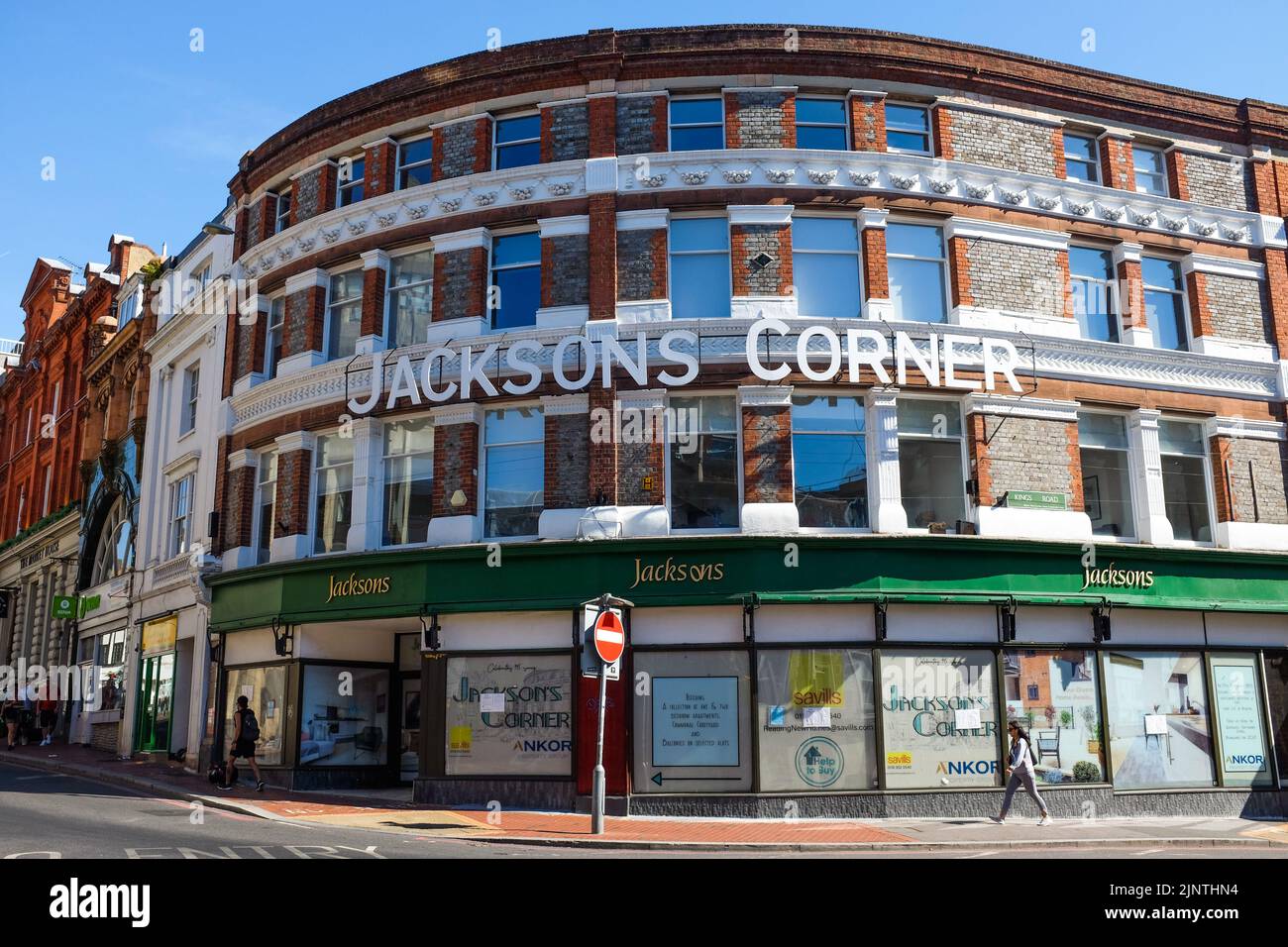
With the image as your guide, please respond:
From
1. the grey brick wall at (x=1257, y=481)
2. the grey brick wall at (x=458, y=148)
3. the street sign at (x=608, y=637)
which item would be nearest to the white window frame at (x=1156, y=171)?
the grey brick wall at (x=1257, y=481)

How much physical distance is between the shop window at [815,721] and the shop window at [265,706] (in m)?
10.0

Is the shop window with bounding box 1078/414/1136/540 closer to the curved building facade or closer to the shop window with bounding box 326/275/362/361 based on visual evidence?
the curved building facade

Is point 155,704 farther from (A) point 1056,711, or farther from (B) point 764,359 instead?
(A) point 1056,711

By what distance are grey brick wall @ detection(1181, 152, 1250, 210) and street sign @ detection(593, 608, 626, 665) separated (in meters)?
16.0

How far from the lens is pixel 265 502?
2353cm

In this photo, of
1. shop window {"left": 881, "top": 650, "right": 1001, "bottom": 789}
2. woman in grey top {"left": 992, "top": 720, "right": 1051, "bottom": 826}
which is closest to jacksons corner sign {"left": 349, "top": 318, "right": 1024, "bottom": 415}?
shop window {"left": 881, "top": 650, "right": 1001, "bottom": 789}

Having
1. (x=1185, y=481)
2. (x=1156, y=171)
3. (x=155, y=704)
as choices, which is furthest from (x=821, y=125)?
(x=155, y=704)

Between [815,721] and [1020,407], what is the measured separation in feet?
23.6

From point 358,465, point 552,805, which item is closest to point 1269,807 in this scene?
point 552,805

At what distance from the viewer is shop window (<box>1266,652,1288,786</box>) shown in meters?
19.6

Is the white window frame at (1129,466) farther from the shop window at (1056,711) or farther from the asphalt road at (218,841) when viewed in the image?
the asphalt road at (218,841)

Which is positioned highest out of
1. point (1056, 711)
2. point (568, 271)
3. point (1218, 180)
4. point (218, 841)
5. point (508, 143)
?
point (508, 143)
